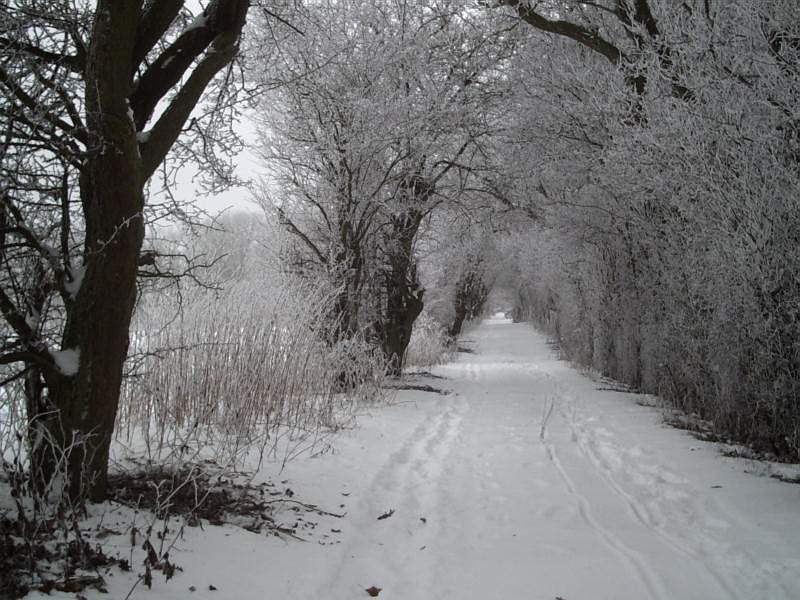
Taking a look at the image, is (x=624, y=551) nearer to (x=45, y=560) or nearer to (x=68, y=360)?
(x=45, y=560)

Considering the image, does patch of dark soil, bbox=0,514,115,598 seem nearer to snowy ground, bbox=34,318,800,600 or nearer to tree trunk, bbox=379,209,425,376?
snowy ground, bbox=34,318,800,600

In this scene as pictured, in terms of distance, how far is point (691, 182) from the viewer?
622 centimetres

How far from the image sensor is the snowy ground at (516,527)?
9.77 ft

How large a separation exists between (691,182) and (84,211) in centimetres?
537

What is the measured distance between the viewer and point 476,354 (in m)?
22.1

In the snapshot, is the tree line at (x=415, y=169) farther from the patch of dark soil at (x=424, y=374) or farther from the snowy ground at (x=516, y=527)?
the patch of dark soil at (x=424, y=374)

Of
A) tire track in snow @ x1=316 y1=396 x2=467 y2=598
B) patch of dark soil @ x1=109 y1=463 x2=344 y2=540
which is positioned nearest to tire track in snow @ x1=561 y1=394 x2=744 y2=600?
tire track in snow @ x1=316 y1=396 x2=467 y2=598

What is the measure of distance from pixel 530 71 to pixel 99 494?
9.56 meters

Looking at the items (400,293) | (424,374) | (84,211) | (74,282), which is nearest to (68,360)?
(74,282)

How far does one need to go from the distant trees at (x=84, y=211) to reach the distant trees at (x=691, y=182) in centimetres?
429

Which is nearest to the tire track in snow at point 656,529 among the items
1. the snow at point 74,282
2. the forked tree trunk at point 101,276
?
the forked tree trunk at point 101,276

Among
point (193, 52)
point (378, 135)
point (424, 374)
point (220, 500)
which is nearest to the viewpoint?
point (193, 52)

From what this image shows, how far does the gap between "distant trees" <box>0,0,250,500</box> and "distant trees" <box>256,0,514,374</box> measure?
5010 millimetres

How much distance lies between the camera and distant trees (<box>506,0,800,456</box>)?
16.9 ft
